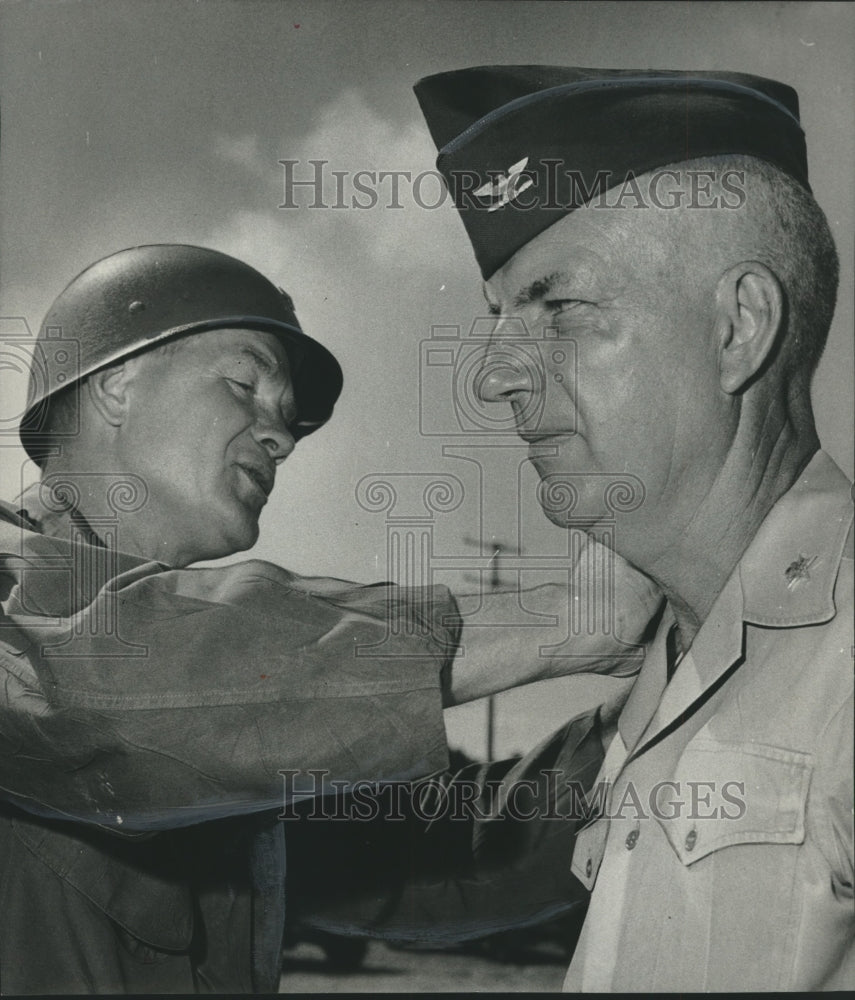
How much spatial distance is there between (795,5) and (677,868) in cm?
247

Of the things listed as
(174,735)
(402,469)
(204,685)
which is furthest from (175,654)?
(402,469)

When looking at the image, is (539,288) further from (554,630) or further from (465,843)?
(465,843)

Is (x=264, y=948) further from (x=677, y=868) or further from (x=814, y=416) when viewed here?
(x=814, y=416)

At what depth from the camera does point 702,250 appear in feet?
11.4

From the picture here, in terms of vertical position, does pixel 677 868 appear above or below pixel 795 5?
below

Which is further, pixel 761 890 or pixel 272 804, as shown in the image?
pixel 272 804

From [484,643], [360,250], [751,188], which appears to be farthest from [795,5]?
[484,643]

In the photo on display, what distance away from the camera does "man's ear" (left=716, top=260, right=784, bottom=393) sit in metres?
3.46

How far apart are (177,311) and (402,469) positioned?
79 cm

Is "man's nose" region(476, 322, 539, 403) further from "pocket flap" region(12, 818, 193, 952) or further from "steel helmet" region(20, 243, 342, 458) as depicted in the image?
"pocket flap" region(12, 818, 193, 952)

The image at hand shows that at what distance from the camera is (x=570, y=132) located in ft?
11.6

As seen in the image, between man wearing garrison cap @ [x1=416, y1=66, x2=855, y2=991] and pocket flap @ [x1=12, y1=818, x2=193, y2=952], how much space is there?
1.11m

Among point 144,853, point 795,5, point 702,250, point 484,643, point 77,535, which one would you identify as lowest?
point 144,853

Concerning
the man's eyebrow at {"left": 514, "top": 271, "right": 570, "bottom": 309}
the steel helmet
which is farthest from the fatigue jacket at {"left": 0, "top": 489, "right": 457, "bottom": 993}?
the man's eyebrow at {"left": 514, "top": 271, "right": 570, "bottom": 309}
